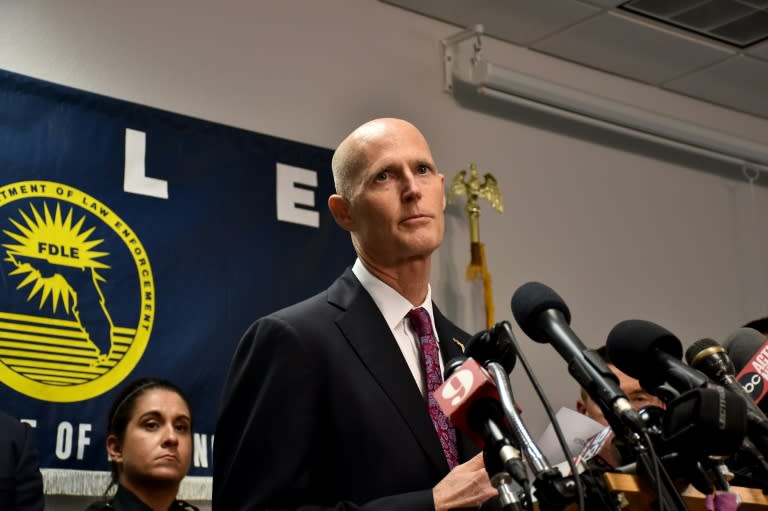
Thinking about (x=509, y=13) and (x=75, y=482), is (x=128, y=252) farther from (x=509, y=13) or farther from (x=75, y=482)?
(x=509, y=13)

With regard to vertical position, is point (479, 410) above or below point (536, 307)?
below

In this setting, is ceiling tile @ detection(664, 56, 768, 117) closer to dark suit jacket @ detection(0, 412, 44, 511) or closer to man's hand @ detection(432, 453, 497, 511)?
dark suit jacket @ detection(0, 412, 44, 511)

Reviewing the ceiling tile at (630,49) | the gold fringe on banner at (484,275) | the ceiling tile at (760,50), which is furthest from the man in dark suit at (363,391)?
the ceiling tile at (760,50)

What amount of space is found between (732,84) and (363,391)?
4913 millimetres

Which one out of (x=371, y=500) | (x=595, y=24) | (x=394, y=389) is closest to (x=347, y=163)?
(x=394, y=389)

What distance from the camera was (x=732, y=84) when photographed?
20.8 feet

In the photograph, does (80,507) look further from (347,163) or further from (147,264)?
(347,163)

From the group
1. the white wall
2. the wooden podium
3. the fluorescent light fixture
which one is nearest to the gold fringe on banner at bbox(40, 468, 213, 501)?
the white wall

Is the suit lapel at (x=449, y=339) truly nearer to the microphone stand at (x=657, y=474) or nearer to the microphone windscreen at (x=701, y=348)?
the microphone windscreen at (x=701, y=348)

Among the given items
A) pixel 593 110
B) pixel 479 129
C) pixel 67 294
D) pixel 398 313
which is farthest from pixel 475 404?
pixel 593 110

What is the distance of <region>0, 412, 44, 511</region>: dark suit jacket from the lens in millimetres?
3428

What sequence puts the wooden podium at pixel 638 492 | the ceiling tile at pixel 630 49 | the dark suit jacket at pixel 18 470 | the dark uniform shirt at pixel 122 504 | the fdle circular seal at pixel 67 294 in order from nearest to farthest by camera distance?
the wooden podium at pixel 638 492, the dark suit jacket at pixel 18 470, the dark uniform shirt at pixel 122 504, the fdle circular seal at pixel 67 294, the ceiling tile at pixel 630 49

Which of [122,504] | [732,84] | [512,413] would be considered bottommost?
[122,504]

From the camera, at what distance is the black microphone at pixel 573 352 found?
4.59 ft
